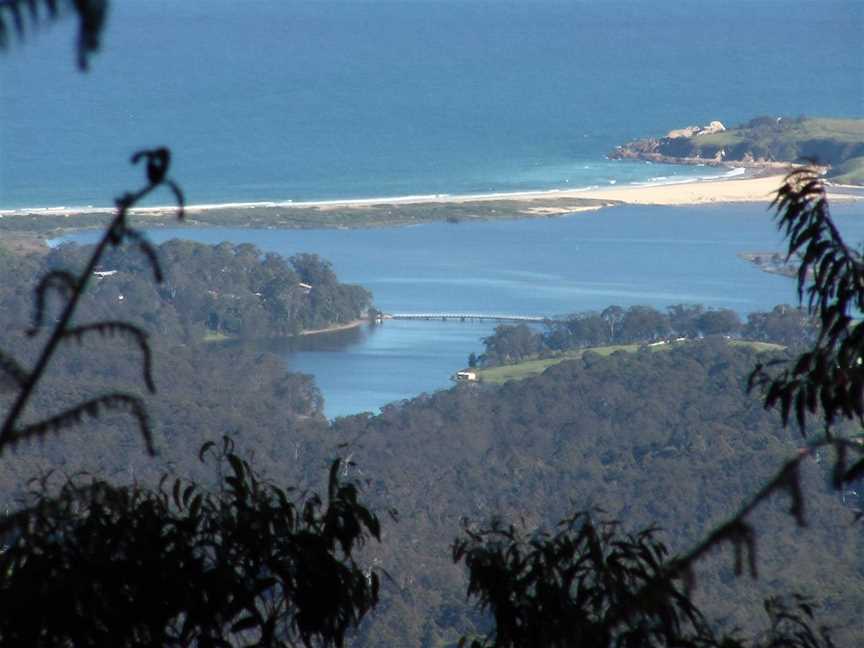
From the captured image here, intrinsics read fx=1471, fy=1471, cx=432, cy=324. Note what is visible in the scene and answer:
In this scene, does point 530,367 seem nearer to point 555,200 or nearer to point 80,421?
point 555,200

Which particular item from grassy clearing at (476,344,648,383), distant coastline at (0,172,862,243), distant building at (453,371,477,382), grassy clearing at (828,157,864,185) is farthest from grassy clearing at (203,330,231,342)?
grassy clearing at (828,157,864,185)

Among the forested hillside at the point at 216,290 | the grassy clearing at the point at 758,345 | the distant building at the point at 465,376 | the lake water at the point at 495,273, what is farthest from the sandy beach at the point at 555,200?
the distant building at the point at 465,376

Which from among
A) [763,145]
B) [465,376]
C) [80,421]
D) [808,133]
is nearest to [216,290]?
[465,376]

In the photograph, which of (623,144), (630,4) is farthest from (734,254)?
(630,4)

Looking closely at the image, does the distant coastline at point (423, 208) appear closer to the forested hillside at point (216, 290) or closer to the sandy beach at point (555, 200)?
the sandy beach at point (555, 200)

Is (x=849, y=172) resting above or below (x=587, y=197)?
above

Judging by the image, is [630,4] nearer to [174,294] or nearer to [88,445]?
[174,294]

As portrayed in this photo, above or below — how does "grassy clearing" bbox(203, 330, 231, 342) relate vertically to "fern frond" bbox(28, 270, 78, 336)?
below

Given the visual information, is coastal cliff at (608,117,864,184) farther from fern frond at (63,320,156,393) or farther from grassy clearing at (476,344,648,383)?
fern frond at (63,320,156,393)
